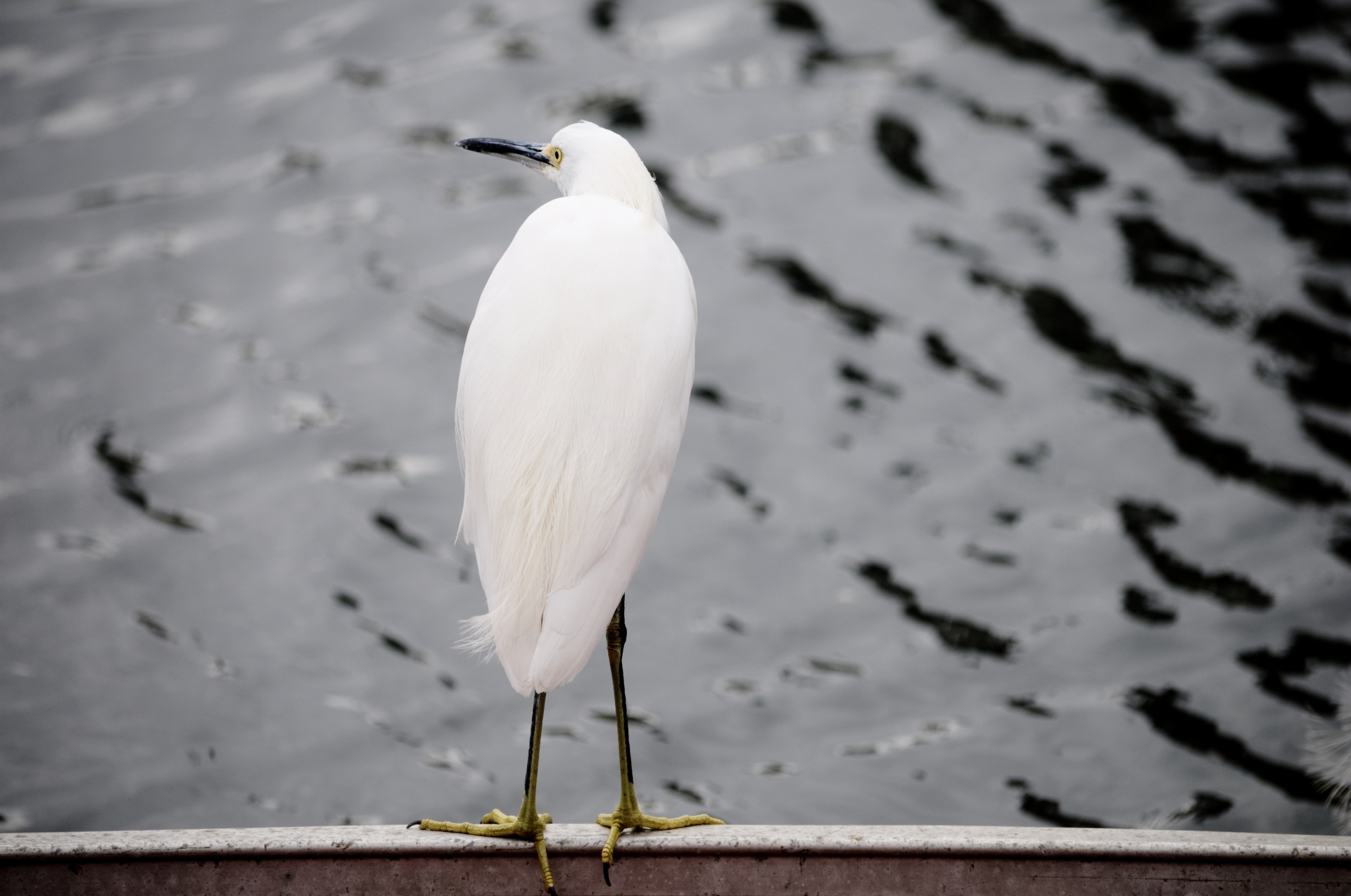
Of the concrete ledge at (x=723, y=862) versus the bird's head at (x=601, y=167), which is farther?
the bird's head at (x=601, y=167)

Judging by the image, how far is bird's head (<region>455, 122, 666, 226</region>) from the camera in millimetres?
2342

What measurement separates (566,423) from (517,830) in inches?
28.8

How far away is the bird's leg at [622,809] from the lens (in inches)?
89.7

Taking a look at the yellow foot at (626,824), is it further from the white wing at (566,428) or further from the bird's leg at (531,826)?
the white wing at (566,428)

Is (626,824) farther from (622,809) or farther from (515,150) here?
(515,150)

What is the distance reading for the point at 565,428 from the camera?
7.11 feet

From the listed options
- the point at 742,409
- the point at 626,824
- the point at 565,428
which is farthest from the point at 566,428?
the point at 742,409

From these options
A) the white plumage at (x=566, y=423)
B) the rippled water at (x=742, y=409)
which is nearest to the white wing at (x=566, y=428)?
the white plumage at (x=566, y=423)

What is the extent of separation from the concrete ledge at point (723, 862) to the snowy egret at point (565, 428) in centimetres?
8

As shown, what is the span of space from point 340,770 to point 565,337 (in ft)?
8.46

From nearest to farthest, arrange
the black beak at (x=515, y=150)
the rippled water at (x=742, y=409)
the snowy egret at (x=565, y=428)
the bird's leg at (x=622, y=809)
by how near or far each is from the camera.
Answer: the snowy egret at (x=565, y=428) → the bird's leg at (x=622, y=809) → the black beak at (x=515, y=150) → the rippled water at (x=742, y=409)

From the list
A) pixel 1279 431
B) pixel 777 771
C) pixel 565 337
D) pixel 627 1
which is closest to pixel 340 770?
pixel 777 771

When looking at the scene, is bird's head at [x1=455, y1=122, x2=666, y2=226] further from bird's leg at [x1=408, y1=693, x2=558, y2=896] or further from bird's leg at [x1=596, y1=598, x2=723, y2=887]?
bird's leg at [x1=408, y1=693, x2=558, y2=896]

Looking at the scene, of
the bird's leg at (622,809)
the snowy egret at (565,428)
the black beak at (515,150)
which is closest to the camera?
the snowy egret at (565,428)
